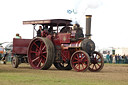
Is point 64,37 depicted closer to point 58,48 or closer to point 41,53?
point 58,48

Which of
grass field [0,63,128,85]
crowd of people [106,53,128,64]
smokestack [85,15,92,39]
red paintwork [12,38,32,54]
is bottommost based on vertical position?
crowd of people [106,53,128,64]

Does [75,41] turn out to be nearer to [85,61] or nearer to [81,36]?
[81,36]

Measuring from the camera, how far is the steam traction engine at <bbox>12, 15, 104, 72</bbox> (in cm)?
1431

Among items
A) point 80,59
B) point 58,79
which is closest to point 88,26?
point 80,59

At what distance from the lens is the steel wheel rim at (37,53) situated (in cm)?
1534

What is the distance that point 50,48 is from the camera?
1475 cm

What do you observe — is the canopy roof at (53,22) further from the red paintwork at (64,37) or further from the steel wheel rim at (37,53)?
the steel wheel rim at (37,53)

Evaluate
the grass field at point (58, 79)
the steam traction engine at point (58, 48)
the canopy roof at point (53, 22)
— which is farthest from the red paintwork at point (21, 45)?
the grass field at point (58, 79)

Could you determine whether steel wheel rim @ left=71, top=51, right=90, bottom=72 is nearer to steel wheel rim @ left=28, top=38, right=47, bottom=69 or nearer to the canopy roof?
steel wheel rim @ left=28, top=38, right=47, bottom=69

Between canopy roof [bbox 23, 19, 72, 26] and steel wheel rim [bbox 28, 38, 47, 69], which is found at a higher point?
canopy roof [bbox 23, 19, 72, 26]

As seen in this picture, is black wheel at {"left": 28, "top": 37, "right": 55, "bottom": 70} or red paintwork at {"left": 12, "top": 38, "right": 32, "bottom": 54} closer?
black wheel at {"left": 28, "top": 37, "right": 55, "bottom": 70}

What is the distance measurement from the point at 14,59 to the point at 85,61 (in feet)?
14.8

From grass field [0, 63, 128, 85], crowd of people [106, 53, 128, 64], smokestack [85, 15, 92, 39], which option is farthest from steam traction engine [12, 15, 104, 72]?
crowd of people [106, 53, 128, 64]

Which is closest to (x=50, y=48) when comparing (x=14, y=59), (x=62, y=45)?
(x=62, y=45)
